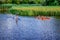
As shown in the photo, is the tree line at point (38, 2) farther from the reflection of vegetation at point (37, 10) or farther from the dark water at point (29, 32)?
the dark water at point (29, 32)

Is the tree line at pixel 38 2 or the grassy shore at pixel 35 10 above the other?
the tree line at pixel 38 2

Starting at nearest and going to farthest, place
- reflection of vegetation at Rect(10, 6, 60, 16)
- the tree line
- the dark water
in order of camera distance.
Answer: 1. the dark water
2. the tree line
3. reflection of vegetation at Rect(10, 6, 60, 16)

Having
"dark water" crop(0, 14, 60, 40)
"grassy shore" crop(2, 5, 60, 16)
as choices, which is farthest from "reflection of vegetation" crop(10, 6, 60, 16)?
"dark water" crop(0, 14, 60, 40)

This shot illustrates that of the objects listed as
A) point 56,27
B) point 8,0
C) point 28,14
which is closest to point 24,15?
point 28,14

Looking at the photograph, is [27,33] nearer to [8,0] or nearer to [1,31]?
Result: [1,31]

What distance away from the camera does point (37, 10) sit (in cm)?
1077

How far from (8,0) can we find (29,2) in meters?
0.87

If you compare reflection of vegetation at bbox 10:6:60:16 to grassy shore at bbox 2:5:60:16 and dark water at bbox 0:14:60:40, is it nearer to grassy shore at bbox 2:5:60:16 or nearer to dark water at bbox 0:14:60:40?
grassy shore at bbox 2:5:60:16

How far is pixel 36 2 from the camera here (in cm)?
1066

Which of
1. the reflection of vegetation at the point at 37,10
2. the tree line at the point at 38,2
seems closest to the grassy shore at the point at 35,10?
the reflection of vegetation at the point at 37,10

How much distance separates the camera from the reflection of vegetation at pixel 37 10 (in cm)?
1068

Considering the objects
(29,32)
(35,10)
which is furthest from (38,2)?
(29,32)

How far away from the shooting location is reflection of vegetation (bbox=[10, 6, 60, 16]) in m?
10.7

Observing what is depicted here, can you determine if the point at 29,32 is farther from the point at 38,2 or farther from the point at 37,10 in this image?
the point at 38,2
